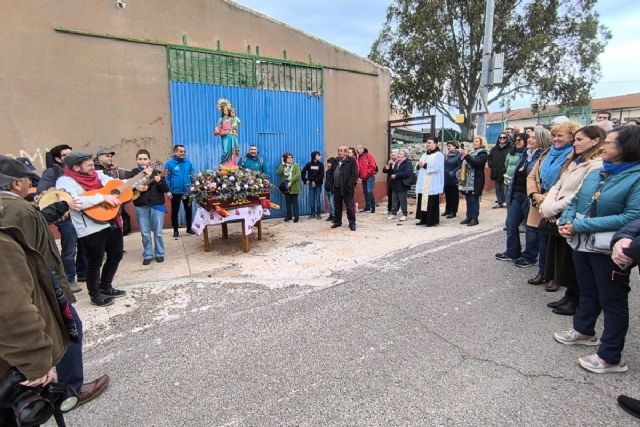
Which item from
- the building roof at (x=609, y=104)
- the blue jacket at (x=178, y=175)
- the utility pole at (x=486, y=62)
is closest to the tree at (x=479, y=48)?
the utility pole at (x=486, y=62)

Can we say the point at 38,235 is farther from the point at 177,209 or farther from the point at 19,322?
the point at 177,209

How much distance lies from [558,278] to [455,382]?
1890 mm

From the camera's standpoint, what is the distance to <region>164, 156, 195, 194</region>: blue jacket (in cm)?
759

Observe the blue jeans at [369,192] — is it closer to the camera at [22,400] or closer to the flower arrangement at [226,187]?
the flower arrangement at [226,187]

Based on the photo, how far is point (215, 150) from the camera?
873cm

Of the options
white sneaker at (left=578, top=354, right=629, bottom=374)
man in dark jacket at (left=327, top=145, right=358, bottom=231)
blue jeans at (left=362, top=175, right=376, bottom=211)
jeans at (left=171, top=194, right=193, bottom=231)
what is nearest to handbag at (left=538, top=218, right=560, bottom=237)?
white sneaker at (left=578, top=354, right=629, bottom=374)

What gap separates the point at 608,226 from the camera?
284 centimetres

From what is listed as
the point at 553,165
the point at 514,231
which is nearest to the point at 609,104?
the point at 514,231

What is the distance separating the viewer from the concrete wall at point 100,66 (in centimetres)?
682

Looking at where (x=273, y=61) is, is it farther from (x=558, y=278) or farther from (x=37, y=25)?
(x=558, y=278)

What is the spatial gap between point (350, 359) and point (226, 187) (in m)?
3.95

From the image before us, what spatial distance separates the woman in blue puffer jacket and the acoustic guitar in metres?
4.32

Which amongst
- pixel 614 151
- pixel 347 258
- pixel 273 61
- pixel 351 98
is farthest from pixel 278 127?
pixel 614 151

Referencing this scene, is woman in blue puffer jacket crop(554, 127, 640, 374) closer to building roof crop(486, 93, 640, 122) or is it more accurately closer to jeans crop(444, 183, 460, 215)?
jeans crop(444, 183, 460, 215)
